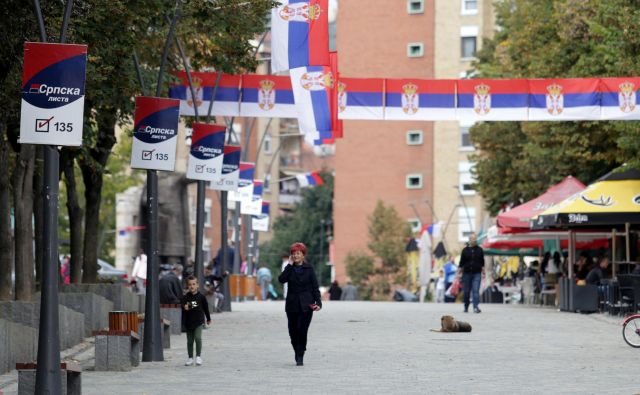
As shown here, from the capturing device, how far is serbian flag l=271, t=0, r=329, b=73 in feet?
99.3

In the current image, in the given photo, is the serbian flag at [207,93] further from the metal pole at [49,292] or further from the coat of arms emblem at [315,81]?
the metal pole at [49,292]

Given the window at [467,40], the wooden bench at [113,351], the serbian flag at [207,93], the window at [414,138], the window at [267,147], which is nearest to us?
the wooden bench at [113,351]

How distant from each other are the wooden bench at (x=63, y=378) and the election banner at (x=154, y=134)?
6960mm

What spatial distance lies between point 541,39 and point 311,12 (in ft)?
70.4

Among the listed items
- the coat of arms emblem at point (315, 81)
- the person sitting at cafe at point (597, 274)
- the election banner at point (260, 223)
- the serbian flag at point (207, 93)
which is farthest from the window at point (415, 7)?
the coat of arms emblem at point (315, 81)

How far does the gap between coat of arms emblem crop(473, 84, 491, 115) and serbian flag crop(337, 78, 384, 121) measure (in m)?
2.26

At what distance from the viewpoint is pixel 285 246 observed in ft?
423

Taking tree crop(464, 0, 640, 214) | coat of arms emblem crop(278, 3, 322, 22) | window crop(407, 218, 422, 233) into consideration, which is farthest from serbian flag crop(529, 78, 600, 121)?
window crop(407, 218, 422, 233)

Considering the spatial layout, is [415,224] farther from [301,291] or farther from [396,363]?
[396,363]

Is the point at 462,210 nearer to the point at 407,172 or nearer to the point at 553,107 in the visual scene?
the point at 407,172

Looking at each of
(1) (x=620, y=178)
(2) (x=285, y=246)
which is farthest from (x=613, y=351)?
(2) (x=285, y=246)

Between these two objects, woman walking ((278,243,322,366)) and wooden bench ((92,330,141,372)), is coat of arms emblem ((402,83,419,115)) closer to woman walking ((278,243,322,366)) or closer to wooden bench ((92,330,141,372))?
woman walking ((278,243,322,366))

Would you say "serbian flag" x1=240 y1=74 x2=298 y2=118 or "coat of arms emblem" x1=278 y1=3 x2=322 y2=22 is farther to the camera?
"serbian flag" x1=240 y1=74 x2=298 y2=118

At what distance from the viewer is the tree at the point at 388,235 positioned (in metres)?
103
